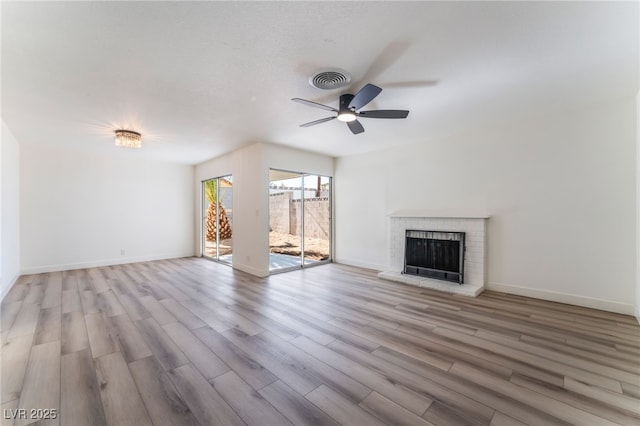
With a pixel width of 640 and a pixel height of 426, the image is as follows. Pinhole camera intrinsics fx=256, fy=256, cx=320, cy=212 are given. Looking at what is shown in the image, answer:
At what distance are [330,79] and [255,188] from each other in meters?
2.95

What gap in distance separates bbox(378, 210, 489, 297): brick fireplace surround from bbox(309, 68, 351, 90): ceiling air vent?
115 inches

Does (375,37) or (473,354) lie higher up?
(375,37)

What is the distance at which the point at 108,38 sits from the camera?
6.25 feet

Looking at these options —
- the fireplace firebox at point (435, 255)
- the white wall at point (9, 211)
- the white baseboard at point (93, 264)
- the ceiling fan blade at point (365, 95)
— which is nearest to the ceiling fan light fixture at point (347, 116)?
the ceiling fan blade at point (365, 95)

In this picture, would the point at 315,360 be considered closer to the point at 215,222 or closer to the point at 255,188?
the point at 255,188

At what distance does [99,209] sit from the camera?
5.70 m

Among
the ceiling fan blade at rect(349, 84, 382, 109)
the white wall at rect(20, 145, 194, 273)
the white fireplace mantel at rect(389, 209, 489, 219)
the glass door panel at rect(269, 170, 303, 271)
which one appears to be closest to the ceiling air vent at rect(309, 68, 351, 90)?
the ceiling fan blade at rect(349, 84, 382, 109)

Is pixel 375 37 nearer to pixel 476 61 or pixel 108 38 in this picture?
pixel 476 61

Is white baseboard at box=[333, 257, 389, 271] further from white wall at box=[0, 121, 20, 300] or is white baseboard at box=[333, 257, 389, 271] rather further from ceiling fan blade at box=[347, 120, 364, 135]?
white wall at box=[0, 121, 20, 300]

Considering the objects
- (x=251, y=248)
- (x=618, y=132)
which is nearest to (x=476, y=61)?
(x=618, y=132)

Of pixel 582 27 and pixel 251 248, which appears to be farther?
pixel 251 248

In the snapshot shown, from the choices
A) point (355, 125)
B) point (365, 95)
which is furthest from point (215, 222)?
point (365, 95)

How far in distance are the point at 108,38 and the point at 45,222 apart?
5.25m

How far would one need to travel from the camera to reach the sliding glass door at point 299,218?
573 centimetres
